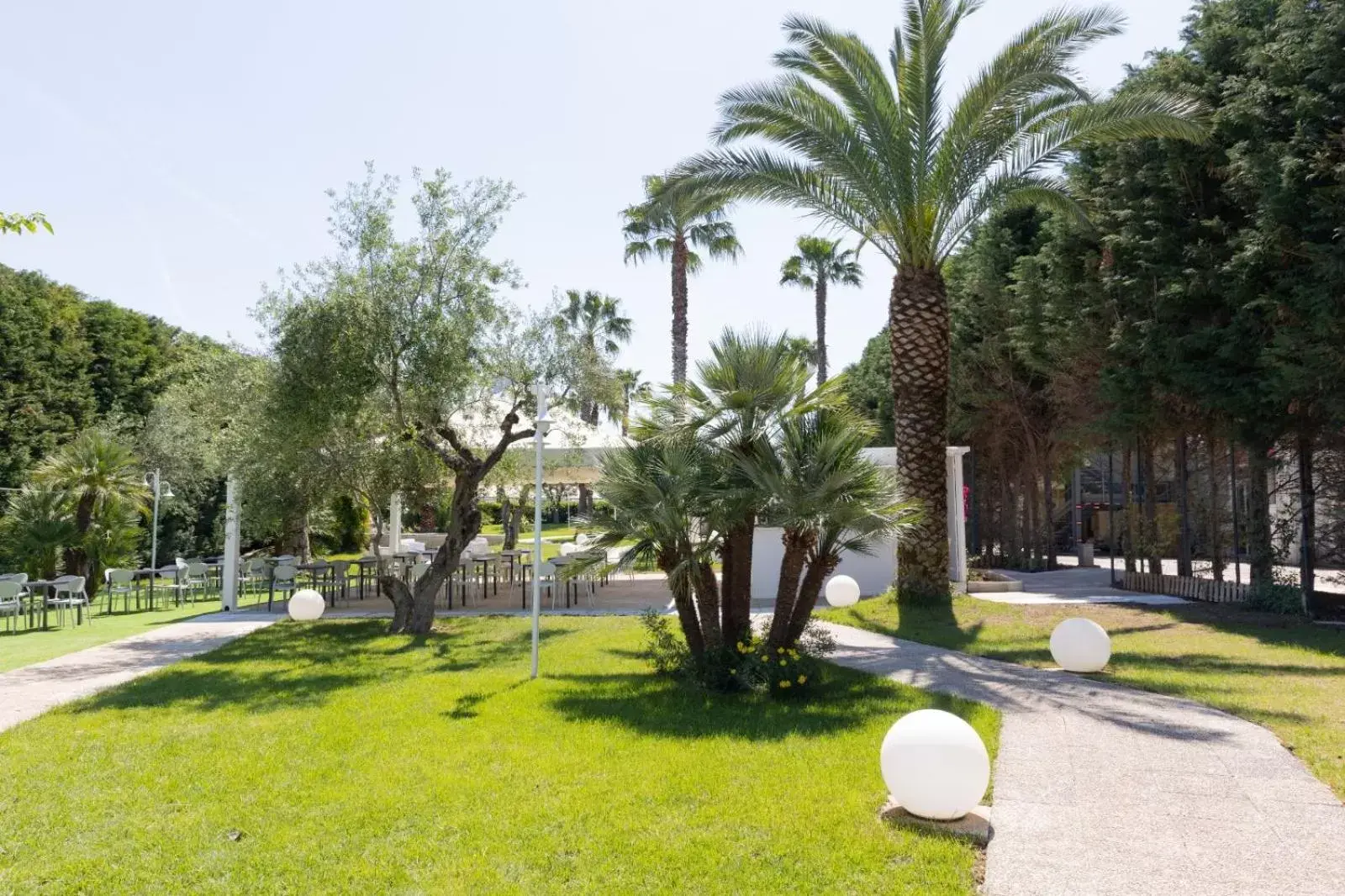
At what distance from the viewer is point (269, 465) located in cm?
1223

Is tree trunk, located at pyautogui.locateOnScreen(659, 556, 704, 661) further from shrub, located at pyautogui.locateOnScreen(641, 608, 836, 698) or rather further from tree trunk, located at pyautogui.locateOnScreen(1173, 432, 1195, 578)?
tree trunk, located at pyautogui.locateOnScreen(1173, 432, 1195, 578)

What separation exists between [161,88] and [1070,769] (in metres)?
11.7

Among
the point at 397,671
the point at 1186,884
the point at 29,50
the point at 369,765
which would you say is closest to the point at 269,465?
the point at 397,671

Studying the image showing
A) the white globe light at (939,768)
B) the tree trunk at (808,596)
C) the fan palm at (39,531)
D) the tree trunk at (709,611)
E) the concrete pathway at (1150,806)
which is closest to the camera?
the concrete pathway at (1150,806)

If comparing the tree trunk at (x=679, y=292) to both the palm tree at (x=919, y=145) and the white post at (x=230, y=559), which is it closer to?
the palm tree at (x=919, y=145)

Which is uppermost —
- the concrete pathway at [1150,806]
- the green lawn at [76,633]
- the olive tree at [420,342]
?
the olive tree at [420,342]

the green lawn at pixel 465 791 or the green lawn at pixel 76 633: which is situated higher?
the green lawn at pixel 465 791

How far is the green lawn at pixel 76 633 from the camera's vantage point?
36.2ft

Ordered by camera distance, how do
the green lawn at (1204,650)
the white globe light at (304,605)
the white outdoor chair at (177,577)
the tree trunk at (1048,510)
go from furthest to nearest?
the tree trunk at (1048,510) < the white outdoor chair at (177,577) < the white globe light at (304,605) < the green lawn at (1204,650)

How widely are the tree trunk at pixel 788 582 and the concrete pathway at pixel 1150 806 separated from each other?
5.74 feet

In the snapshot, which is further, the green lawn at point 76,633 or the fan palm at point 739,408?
the green lawn at point 76,633

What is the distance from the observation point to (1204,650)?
396 inches

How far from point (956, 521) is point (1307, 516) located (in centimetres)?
558

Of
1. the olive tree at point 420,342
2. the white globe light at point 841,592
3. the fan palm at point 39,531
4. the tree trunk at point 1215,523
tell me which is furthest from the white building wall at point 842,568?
the fan palm at point 39,531
